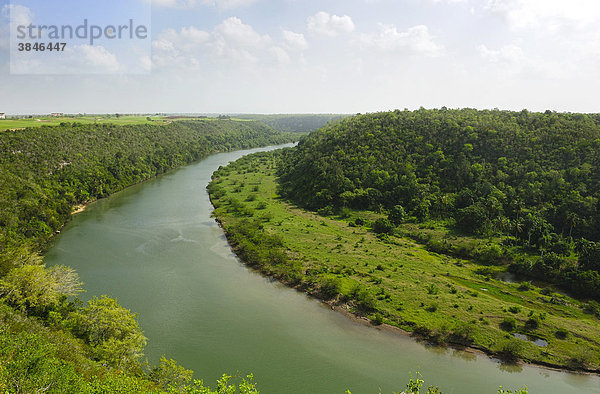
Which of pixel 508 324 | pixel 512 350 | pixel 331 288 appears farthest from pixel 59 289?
pixel 508 324

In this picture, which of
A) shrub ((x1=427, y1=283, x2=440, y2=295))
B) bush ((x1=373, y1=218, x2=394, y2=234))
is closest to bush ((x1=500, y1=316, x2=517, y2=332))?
shrub ((x1=427, y1=283, x2=440, y2=295))

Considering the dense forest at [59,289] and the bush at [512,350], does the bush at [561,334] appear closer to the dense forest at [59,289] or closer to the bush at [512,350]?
the bush at [512,350]

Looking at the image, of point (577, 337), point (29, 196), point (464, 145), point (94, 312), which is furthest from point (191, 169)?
point (577, 337)

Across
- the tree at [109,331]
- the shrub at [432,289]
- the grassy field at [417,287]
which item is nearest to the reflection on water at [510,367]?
the grassy field at [417,287]

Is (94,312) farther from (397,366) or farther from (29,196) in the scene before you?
(29,196)

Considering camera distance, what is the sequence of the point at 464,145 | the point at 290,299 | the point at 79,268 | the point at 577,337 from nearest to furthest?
the point at 577,337 → the point at 290,299 → the point at 79,268 → the point at 464,145

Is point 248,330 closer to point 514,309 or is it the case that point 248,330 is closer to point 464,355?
point 464,355
